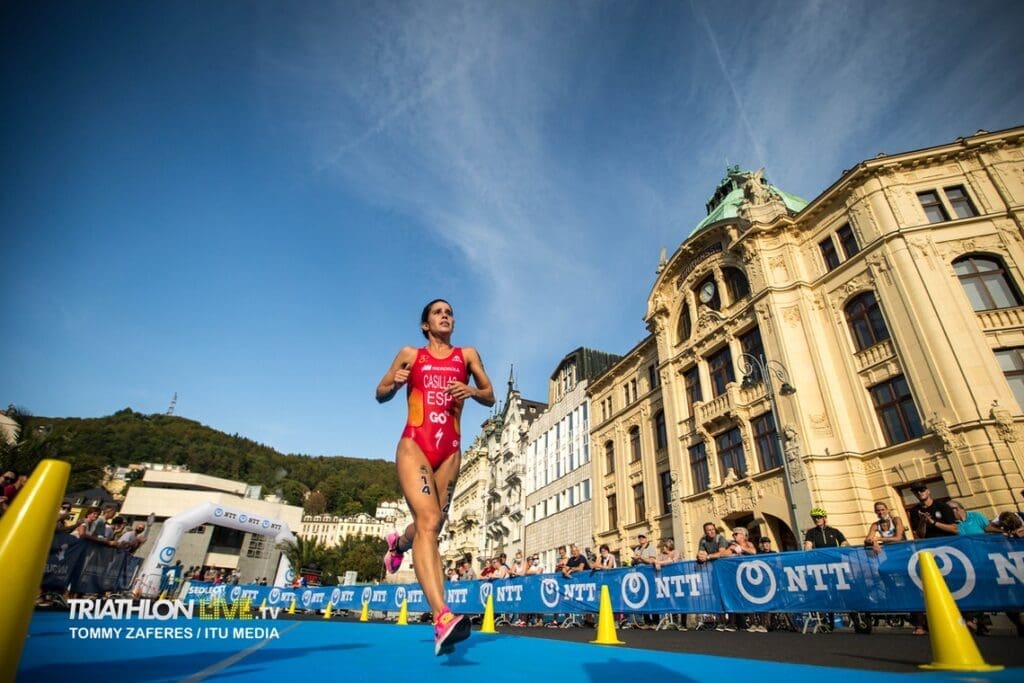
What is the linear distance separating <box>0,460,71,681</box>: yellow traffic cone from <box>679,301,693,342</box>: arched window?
1046 inches

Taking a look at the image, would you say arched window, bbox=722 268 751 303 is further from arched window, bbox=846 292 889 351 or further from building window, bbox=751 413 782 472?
building window, bbox=751 413 782 472

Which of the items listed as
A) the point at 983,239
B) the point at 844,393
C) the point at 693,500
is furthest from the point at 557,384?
the point at 983,239

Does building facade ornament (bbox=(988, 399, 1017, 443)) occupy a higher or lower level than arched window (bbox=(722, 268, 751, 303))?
lower

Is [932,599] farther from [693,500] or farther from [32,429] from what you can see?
[32,429]

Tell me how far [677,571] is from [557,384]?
104 ft

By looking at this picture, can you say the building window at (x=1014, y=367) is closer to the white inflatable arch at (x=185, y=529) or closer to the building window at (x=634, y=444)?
the building window at (x=634, y=444)

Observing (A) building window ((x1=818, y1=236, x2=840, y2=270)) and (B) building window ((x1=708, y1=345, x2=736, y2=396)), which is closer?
(A) building window ((x1=818, y1=236, x2=840, y2=270))

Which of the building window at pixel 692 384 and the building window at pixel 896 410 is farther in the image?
the building window at pixel 692 384

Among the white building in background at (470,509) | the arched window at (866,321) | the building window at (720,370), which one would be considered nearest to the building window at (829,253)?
the arched window at (866,321)

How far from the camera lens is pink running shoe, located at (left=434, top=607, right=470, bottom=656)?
3.09m

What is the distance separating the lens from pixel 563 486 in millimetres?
34969

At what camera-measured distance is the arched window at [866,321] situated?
58.2 ft

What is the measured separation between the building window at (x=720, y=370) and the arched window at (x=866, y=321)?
502cm

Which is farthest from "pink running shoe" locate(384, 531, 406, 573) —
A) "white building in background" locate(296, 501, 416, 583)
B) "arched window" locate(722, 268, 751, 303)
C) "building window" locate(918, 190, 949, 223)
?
"white building in background" locate(296, 501, 416, 583)
